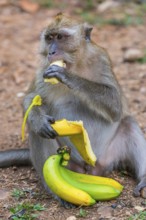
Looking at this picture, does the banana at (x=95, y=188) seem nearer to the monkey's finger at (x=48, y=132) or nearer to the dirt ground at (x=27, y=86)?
the dirt ground at (x=27, y=86)

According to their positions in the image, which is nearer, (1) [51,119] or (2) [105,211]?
(2) [105,211]

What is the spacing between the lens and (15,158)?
6664mm

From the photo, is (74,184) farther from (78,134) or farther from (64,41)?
(64,41)

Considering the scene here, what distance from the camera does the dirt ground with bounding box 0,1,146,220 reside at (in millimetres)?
5703

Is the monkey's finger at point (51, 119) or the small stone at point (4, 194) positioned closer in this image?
the monkey's finger at point (51, 119)

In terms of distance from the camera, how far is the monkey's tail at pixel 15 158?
6.66 m

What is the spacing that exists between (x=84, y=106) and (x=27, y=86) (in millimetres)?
3082

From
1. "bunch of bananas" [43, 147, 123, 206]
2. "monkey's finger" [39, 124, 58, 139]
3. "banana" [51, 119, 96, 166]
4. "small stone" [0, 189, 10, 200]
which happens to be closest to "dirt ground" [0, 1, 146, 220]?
"small stone" [0, 189, 10, 200]

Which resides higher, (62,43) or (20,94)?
(62,43)

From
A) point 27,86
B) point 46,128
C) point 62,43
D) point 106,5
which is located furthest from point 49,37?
point 106,5

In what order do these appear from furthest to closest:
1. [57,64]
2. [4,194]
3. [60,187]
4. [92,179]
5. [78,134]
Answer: [4,194]
[92,179]
[57,64]
[78,134]
[60,187]

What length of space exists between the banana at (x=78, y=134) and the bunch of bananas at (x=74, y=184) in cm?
15

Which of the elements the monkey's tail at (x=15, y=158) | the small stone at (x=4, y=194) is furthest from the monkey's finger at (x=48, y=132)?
the monkey's tail at (x=15, y=158)

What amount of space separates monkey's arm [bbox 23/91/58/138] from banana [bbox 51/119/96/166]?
0.19ft
